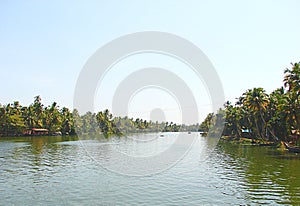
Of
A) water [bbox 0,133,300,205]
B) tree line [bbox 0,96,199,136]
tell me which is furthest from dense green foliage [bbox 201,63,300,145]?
tree line [bbox 0,96,199,136]

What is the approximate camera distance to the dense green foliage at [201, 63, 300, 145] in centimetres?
5607

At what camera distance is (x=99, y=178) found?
97.9 ft

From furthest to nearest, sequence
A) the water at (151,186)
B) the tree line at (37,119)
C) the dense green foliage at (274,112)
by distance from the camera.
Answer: the tree line at (37,119) < the dense green foliage at (274,112) < the water at (151,186)

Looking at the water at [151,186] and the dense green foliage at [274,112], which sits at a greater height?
the dense green foliage at [274,112]

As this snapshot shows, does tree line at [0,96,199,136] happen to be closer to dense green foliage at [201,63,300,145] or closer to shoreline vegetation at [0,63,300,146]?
shoreline vegetation at [0,63,300,146]

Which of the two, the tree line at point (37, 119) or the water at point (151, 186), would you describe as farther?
the tree line at point (37, 119)

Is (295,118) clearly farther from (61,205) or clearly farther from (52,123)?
(52,123)

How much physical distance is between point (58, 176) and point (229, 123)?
96.8 m

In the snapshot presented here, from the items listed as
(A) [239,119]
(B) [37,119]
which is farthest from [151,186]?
(B) [37,119]

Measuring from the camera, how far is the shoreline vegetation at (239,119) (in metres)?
61.0

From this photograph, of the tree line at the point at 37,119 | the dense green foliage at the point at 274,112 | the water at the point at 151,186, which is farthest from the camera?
the tree line at the point at 37,119

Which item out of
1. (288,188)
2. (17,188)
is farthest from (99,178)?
(288,188)

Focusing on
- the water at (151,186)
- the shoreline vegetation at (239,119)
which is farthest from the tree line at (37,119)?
the water at (151,186)

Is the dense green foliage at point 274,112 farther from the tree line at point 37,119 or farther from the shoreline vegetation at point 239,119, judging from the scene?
the tree line at point 37,119
